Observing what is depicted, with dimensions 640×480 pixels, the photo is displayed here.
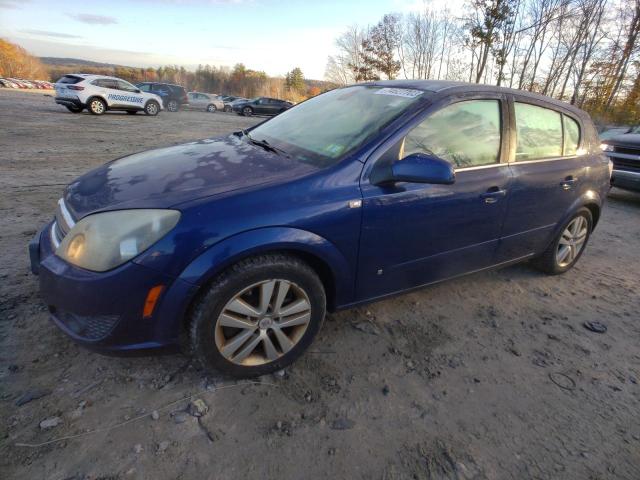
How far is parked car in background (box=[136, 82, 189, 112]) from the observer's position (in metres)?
22.7

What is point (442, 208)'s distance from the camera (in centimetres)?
243

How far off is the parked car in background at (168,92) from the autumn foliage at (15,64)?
311ft

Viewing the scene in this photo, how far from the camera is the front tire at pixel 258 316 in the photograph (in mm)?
1877

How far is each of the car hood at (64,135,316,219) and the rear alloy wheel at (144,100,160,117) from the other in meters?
17.0

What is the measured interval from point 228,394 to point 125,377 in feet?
1.86

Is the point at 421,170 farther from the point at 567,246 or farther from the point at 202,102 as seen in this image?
the point at 202,102

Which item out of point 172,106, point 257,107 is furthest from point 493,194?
Result: point 257,107

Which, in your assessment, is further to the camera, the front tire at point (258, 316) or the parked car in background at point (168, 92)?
the parked car in background at point (168, 92)

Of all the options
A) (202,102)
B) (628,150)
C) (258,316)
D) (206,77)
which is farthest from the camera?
(206,77)

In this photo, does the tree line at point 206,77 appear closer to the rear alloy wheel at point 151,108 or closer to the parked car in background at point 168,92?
the parked car in background at point 168,92

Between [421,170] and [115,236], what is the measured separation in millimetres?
1528

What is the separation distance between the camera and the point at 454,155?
8.27ft

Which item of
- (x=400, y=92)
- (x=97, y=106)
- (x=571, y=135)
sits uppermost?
(x=400, y=92)

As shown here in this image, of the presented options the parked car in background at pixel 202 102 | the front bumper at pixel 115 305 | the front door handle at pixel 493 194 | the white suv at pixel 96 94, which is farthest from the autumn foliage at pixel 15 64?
the front door handle at pixel 493 194
